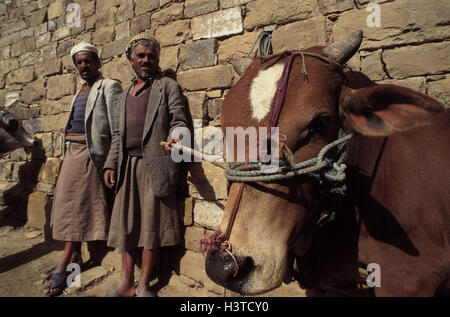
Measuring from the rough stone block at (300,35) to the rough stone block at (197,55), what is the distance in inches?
29.4

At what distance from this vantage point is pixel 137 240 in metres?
2.61

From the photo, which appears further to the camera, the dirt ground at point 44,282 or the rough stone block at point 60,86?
the rough stone block at point 60,86

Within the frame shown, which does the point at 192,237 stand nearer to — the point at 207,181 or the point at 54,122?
the point at 207,181

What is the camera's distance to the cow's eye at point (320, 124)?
1.18 m

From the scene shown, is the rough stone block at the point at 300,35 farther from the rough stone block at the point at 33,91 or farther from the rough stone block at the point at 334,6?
the rough stone block at the point at 33,91

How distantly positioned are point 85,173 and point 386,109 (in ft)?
10.2

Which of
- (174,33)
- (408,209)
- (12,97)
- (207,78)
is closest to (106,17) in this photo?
(174,33)

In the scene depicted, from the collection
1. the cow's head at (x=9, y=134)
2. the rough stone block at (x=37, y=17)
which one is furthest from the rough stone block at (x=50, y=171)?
the rough stone block at (x=37, y=17)

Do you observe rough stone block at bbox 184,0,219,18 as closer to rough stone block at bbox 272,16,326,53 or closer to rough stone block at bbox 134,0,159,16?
rough stone block at bbox 134,0,159,16

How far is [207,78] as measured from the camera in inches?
109
